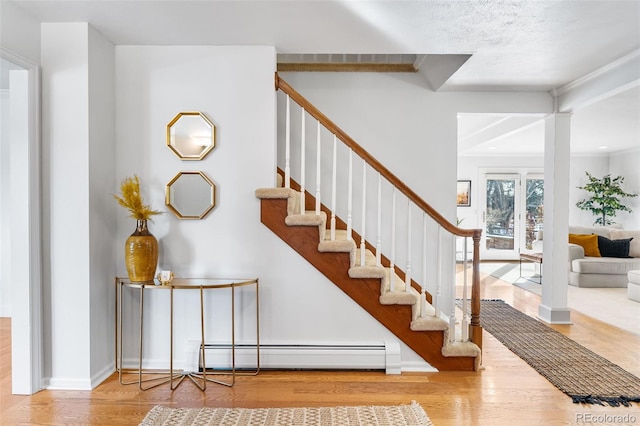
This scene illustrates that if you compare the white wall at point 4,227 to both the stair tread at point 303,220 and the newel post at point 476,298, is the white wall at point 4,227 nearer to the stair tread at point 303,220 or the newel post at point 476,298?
the stair tread at point 303,220

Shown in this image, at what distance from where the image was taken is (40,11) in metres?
2.69

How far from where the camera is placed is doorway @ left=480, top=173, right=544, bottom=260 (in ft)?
31.7

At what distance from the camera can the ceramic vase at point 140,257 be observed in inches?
112

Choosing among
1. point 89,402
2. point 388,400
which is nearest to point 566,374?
point 388,400

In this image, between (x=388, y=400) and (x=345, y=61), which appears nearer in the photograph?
(x=388, y=400)

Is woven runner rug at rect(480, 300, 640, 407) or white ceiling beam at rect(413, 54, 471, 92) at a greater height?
white ceiling beam at rect(413, 54, 471, 92)

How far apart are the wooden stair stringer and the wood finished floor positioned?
14cm

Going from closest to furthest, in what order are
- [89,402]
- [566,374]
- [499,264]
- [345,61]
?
[89,402]
[566,374]
[345,61]
[499,264]

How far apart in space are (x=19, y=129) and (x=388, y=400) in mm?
3004

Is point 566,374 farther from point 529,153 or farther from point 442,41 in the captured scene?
→ point 529,153

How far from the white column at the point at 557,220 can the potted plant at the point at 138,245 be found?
3.95 m

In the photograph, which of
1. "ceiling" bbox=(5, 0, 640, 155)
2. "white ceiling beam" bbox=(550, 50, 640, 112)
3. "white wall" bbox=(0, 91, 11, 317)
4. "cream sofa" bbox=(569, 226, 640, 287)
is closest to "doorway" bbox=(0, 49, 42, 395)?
"ceiling" bbox=(5, 0, 640, 155)

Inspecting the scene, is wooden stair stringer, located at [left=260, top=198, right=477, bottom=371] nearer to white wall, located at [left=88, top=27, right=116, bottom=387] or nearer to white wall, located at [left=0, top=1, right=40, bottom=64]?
white wall, located at [left=88, top=27, right=116, bottom=387]
